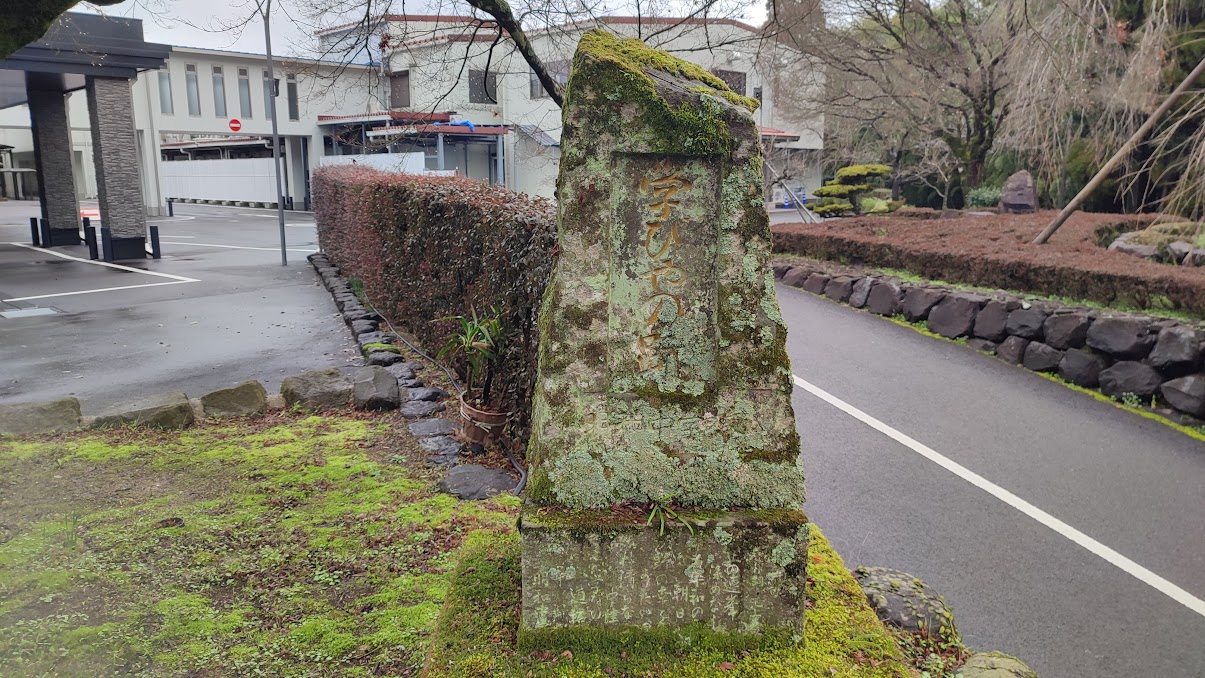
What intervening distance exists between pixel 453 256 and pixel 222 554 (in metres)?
4.04

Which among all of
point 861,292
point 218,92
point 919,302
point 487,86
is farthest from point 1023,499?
point 218,92

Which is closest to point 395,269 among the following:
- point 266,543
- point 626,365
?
point 266,543

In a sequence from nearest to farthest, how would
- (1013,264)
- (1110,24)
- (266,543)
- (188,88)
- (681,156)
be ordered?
(681,156)
(266,543)
(1110,24)
(1013,264)
(188,88)

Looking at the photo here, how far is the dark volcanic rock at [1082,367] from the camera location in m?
7.82

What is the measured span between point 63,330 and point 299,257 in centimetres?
873

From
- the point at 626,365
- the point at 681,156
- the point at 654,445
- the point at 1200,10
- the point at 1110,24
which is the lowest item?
the point at 654,445

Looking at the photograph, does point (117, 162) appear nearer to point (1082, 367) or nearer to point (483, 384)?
point (483, 384)

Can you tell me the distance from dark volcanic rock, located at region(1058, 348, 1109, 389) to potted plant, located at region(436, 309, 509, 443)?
6.08 meters

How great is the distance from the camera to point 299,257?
62.1 ft

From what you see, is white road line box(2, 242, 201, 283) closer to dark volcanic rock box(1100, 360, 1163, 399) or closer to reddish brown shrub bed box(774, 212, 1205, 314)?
reddish brown shrub bed box(774, 212, 1205, 314)

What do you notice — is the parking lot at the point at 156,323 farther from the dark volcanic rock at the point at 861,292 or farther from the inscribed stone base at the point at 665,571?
the dark volcanic rock at the point at 861,292

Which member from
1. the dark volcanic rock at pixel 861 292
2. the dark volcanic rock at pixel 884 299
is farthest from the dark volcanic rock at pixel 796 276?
the dark volcanic rock at pixel 884 299

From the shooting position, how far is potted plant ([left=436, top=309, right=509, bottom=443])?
5535mm

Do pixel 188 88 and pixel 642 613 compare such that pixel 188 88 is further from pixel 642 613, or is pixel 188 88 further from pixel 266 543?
pixel 642 613
